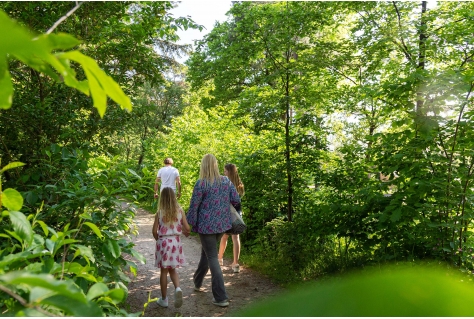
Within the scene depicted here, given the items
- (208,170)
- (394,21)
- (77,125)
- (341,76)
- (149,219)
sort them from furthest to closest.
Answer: (149,219) < (341,76) < (394,21) < (208,170) < (77,125)

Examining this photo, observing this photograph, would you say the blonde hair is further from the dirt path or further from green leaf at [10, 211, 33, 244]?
green leaf at [10, 211, 33, 244]

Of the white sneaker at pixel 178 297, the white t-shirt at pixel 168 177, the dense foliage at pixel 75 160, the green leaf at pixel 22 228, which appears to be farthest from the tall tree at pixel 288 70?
the green leaf at pixel 22 228

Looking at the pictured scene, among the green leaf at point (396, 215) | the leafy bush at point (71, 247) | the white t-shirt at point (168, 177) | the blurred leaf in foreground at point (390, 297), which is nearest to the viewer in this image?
the blurred leaf in foreground at point (390, 297)

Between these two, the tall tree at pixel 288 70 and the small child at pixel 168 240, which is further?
the tall tree at pixel 288 70

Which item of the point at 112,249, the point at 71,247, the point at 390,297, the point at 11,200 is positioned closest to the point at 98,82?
the point at 390,297

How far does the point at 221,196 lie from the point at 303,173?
8.43ft

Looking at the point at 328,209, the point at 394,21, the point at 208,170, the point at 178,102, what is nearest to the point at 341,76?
the point at 394,21

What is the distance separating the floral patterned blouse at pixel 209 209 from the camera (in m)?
5.32

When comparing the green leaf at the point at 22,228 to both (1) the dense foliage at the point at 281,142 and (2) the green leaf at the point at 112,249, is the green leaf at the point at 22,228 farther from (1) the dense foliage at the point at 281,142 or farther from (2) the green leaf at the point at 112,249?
(2) the green leaf at the point at 112,249

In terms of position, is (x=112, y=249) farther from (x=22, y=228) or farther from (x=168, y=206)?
(x=168, y=206)

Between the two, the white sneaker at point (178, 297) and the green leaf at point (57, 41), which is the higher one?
the green leaf at point (57, 41)

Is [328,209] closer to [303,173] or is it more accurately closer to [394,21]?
[303,173]

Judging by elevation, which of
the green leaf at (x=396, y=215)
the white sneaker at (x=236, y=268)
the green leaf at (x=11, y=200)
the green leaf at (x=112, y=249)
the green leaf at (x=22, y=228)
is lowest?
the white sneaker at (x=236, y=268)

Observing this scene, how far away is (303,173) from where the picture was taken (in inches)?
296
